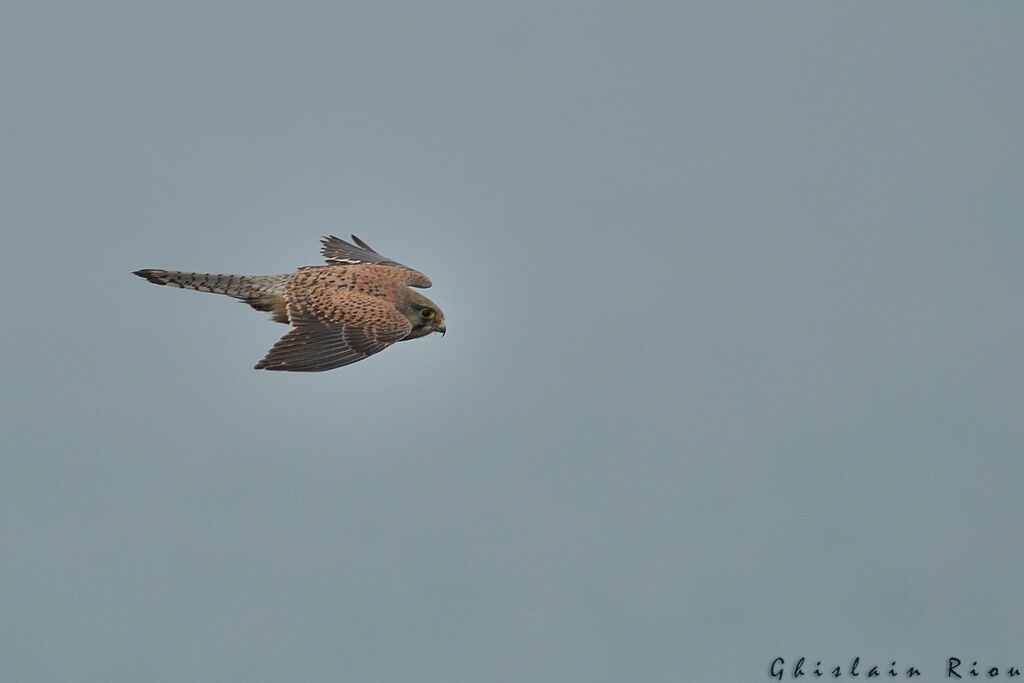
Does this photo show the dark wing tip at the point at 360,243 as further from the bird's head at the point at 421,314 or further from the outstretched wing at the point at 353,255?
the bird's head at the point at 421,314

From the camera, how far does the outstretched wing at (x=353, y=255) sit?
100 ft

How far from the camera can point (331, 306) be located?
1029 inches

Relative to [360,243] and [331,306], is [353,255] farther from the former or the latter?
[331,306]

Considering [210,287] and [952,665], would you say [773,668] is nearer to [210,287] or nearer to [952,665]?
[952,665]

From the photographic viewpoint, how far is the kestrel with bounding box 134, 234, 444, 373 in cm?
2473

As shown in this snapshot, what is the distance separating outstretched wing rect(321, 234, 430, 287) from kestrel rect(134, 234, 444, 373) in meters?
0.93

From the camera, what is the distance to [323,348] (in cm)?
2488

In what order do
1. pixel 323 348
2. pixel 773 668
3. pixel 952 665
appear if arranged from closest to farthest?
pixel 323 348, pixel 952 665, pixel 773 668

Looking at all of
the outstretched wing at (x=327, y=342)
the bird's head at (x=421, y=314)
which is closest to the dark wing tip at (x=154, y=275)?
the outstretched wing at (x=327, y=342)

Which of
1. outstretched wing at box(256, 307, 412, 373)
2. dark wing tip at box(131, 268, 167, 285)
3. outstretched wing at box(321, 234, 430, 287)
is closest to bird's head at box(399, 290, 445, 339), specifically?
outstretched wing at box(256, 307, 412, 373)

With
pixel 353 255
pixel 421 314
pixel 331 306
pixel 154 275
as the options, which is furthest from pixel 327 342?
pixel 353 255

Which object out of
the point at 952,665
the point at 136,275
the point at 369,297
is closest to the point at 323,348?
the point at 369,297

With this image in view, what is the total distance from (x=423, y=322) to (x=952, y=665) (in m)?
21.6

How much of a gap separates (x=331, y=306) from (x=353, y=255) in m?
5.58
